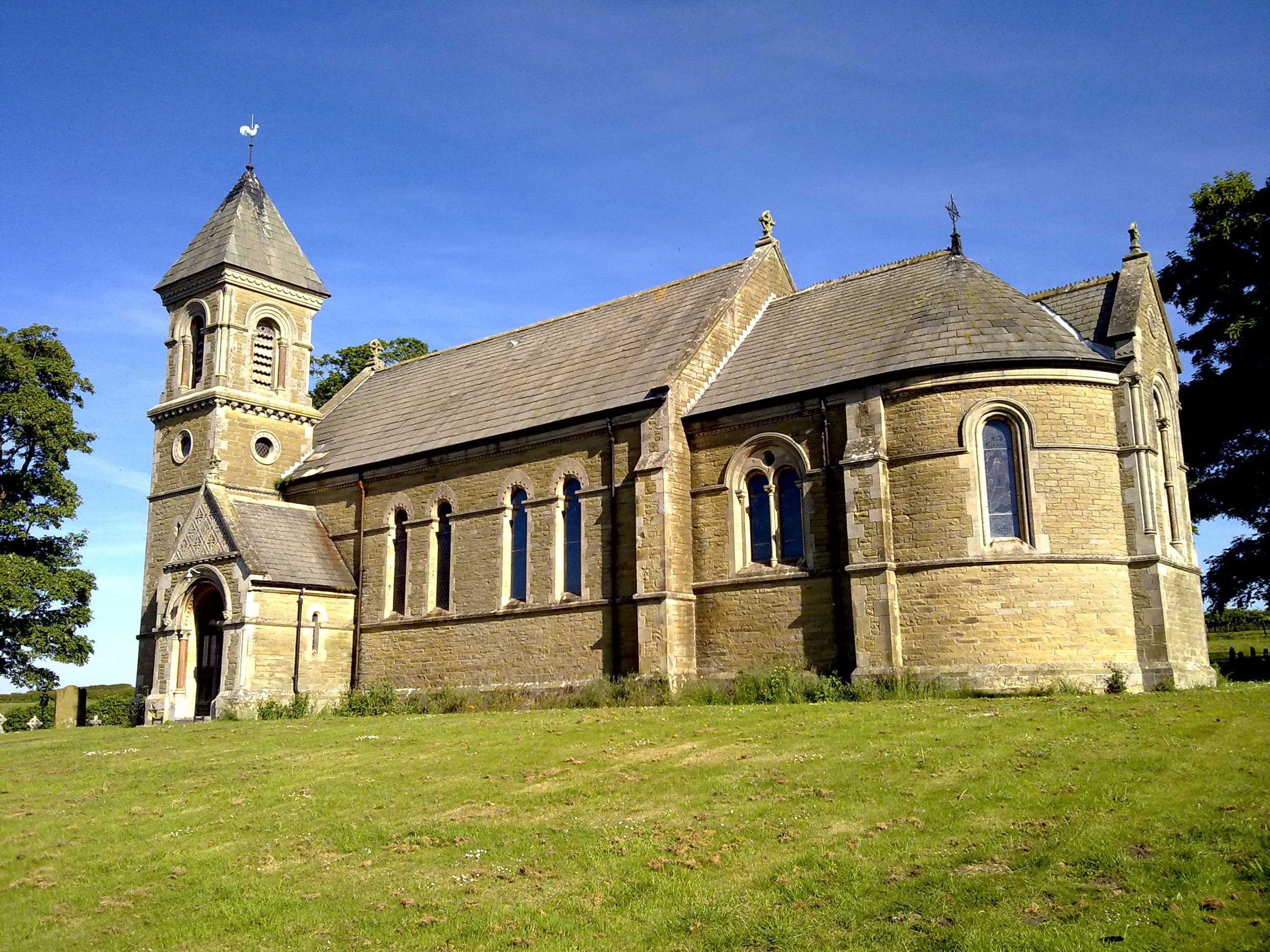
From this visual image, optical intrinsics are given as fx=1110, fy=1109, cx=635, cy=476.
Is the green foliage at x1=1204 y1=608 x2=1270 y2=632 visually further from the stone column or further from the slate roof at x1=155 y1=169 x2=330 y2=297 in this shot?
the slate roof at x1=155 y1=169 x2=330 y2=297

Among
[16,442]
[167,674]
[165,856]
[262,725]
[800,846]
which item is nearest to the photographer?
[800,846]

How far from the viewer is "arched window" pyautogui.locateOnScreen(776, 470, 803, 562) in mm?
26047

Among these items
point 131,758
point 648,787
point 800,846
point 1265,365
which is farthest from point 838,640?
point 1265,365

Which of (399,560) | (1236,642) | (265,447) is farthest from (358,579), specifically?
(1236,642)

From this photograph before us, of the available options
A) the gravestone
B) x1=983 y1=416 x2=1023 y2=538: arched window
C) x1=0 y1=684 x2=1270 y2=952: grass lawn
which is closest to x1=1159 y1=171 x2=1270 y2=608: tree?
x1=983 y1=416 x2=1023 y2=538: arched window

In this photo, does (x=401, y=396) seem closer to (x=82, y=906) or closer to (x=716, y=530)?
(x=716, y=530)

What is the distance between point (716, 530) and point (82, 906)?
1737cm

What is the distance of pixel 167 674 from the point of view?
3216 cm

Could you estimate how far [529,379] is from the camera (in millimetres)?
33750

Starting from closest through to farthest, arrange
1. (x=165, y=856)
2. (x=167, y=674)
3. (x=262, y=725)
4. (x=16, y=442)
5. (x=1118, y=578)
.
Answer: (x=165, y=856)
(x=1118, y=578)
(x=262, y=725)
(x=167, y=674)
(x=16, y=442)

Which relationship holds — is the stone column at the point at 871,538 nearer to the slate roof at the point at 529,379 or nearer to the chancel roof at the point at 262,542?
the slate roof at the point at 529,379

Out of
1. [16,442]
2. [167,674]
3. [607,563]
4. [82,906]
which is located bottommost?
[82,906]

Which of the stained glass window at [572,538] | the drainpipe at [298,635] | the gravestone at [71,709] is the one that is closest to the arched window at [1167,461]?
the stained glass window at [572,538]

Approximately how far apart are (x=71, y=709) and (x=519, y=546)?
1682 centimetres
